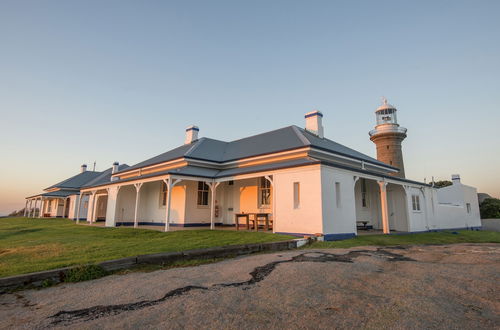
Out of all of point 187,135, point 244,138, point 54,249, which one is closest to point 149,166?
point 187,135

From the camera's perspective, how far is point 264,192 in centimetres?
1442

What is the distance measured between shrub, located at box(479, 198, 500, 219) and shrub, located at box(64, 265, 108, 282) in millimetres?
33905

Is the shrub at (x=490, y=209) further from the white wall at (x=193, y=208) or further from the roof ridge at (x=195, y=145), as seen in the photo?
the roof ridge at (x=195, y=145)

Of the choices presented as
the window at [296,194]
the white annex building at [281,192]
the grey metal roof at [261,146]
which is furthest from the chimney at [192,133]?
the window at [296,194]

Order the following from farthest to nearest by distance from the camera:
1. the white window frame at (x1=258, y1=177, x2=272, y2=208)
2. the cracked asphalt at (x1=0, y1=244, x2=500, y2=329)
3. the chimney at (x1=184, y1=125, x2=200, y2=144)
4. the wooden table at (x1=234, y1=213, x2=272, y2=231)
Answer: the chimney at (x1=184, y1=125, x2=200, y2=144) < the white window frame at (x1=258, y1=177, x2=272, y2=208) < the wooden table at (x1=234, y1=213, x2=272, y2=231) < the cracked asphalt at (x1=0, y1=244, x2=500, y2=329)

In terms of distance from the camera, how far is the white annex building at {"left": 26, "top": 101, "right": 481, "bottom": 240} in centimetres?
1090

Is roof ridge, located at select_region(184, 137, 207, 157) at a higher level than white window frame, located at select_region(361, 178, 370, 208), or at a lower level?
higher

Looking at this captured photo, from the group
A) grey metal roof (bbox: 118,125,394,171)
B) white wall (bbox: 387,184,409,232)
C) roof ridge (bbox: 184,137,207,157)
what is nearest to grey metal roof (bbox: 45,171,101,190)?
grey metal roof (bbox: 118,125,394,171)

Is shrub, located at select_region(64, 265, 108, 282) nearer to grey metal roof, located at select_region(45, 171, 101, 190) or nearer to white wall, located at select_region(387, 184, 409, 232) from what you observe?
white wall, located at select_region(387, 184, 409, 232)

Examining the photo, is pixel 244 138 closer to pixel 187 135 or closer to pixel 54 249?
pixel 187 135

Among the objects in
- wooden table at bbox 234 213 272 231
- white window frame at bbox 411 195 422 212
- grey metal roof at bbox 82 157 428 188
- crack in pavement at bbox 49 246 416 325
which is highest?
grey metal roof at bbox 82 157 428 188

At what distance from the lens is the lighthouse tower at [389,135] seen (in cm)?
2695

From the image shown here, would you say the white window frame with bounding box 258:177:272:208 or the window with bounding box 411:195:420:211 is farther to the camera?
the window with bounding box 411:195:420:211

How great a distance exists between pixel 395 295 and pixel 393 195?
1304cm
